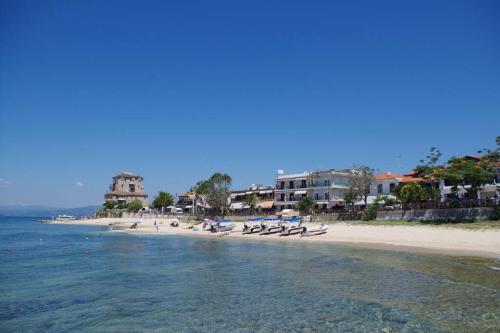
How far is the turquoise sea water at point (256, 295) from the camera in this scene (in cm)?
1443

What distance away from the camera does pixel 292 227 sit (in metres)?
54.7

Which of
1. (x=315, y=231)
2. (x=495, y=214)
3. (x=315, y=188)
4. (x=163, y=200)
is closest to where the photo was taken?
(x=495, y=214)

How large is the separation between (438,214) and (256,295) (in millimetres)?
35554

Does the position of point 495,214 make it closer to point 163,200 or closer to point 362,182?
point 362,182

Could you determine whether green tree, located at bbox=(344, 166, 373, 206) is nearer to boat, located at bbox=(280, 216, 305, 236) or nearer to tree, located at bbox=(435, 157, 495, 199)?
boat, located at bbox=(280, 216, 305, 236)

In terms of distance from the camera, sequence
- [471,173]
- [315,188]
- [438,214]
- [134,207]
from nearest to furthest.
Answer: [471,173] → [438,214] → [315,188] → [134,207]

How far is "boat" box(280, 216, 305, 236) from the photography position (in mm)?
54281

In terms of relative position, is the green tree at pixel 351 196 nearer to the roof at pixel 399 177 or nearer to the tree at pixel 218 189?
the roof at pixel 399 177

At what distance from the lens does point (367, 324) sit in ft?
46.0

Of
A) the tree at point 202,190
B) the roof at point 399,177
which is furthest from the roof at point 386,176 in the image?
the tree at point 202,190

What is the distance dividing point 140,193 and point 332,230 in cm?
10637

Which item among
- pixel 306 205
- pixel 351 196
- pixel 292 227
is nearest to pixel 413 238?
pixel 292 227

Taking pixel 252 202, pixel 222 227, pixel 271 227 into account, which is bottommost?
pixel 222 227

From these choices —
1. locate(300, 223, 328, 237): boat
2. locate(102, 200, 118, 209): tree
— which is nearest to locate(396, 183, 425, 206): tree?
locate(300, 223, 328, 237): boat
